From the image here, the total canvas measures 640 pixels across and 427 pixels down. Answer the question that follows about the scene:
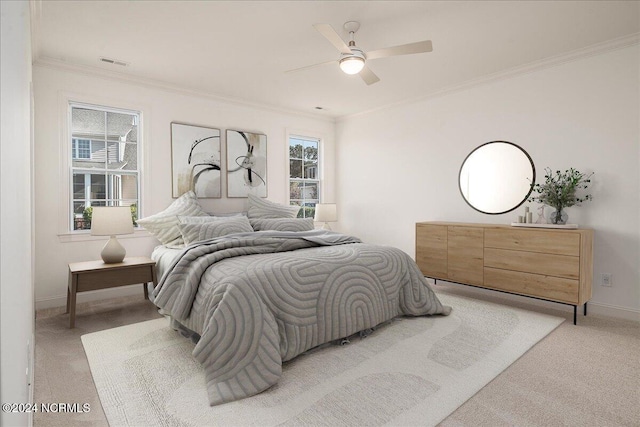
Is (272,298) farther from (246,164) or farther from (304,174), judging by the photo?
(304,174)

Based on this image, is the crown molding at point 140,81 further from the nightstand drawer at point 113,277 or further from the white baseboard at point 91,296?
the white baseboard at point 91,296

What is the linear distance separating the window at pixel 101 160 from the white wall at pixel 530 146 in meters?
3.24

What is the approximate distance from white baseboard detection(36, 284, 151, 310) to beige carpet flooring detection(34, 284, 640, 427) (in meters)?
0.37

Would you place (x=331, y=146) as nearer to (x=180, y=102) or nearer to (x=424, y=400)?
(x=180, y=102)

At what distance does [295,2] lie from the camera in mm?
2521

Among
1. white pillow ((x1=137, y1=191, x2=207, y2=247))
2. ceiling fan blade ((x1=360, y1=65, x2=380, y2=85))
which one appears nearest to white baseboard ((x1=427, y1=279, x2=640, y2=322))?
ceiling fan blade ((x1=360, y1=65, x2=380, y2=85))

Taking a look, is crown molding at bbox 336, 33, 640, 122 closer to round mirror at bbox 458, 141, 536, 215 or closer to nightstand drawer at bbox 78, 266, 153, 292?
round mirror at bbox 458, 141, 536, 215

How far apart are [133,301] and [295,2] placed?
3334 millimetres

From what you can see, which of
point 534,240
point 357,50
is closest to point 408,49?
point 357,50

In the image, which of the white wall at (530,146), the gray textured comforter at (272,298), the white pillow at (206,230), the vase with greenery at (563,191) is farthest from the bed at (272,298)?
the white wall at (530,146)

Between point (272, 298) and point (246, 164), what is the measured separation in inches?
118

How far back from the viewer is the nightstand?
9.82 feet

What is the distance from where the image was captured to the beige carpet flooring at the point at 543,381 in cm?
175

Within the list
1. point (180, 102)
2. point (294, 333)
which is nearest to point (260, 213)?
point (180, 102)
